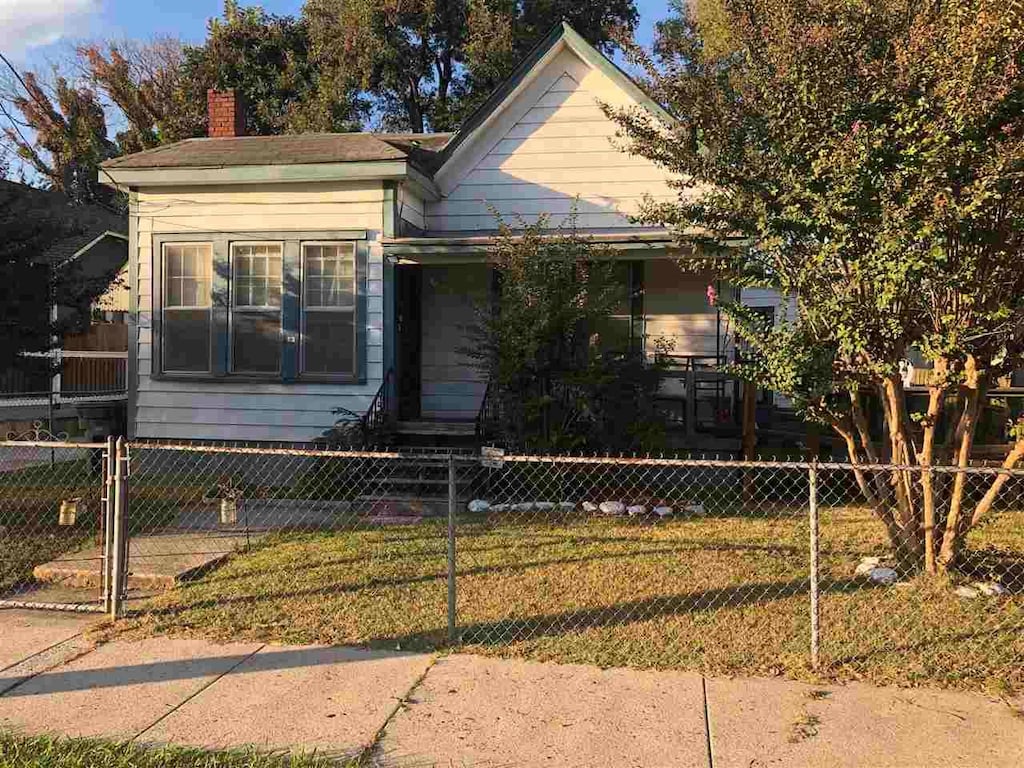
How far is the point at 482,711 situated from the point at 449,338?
8.31 metres

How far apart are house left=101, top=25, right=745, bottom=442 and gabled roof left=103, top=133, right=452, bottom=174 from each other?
40mm

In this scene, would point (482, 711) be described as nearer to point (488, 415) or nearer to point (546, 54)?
point (488, 415)

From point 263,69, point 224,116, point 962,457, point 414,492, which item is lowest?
point 414,492

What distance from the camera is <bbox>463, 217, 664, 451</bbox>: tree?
8.92 m

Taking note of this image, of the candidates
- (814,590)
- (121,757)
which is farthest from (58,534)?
(814,590)

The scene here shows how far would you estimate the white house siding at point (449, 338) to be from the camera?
39.2 ft

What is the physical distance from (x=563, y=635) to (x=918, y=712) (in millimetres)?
1940

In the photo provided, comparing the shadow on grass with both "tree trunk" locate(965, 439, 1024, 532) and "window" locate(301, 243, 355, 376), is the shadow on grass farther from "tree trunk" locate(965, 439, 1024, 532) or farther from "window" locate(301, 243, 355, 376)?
"window" locate(301, 243, 355, 376)

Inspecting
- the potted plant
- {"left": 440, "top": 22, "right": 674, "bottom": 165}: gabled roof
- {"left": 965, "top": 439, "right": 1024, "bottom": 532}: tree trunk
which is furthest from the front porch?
{"left": 965, "top": 439, "right": 1024, "bottom": 532}: tree trunk

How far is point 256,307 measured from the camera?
440 inches

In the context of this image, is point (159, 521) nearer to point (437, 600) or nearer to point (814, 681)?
point (437, 600)

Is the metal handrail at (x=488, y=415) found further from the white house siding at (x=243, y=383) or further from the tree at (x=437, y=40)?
the tree at (x=437, y=40)

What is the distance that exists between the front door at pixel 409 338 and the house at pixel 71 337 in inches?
143

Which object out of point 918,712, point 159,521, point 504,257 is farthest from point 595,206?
point 918,712
